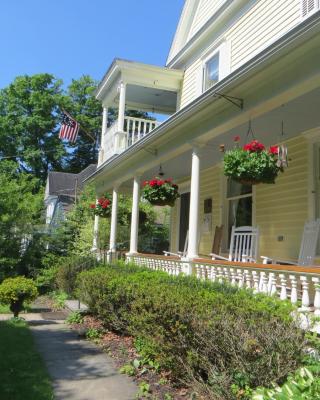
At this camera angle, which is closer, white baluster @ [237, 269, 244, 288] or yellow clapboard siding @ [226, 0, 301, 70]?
white baluster @ [237, 269, 244, 288]

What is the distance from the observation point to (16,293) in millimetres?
9656

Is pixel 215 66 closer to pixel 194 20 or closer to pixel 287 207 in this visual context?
pixel 194 20

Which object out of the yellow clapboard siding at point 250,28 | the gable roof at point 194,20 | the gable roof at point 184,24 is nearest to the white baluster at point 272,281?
the yellow clapboard siding at point 250,28

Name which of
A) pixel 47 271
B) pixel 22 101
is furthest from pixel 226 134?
pixel 22 101

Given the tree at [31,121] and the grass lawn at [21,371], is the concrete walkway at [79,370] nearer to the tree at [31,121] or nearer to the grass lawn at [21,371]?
the grass lawn at [21,371]

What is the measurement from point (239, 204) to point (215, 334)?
643 centimetres

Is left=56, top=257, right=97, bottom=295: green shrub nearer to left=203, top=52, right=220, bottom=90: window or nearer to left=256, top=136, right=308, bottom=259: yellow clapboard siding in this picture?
left=256, top=136, right=308, bottom=259: yellow clapboard siding

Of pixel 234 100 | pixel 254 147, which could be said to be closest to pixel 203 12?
pixel 234 100

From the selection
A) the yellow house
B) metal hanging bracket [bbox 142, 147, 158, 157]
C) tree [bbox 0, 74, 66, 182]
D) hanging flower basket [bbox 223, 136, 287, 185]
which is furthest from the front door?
tree [bbox 0, 74, 66, 182]

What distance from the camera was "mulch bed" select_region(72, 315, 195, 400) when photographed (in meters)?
4.77

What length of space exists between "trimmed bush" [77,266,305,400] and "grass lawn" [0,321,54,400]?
1.37 meters

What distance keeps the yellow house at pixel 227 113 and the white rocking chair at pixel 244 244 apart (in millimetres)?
485

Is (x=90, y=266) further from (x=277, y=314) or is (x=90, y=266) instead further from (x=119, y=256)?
(x=277, y=314)

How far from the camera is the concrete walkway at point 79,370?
493cm
